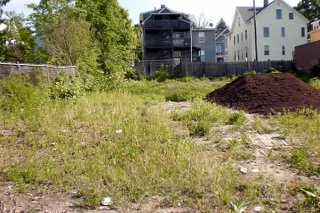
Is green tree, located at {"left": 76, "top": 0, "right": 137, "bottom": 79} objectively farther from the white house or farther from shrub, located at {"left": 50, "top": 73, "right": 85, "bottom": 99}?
the white house

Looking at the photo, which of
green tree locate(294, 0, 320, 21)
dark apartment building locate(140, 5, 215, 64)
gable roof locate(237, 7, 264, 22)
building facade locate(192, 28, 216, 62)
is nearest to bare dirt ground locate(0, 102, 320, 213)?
dark apartment building locate(140, 5, 215, 64)

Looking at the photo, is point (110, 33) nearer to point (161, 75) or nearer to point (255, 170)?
point (161, 75)

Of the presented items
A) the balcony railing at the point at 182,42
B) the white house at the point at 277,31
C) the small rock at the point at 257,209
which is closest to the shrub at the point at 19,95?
the small rock at the point at 257,209

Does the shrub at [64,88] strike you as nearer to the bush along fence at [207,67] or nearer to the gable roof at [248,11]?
the bush along fence at [207,67]

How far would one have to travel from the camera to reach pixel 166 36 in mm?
47906

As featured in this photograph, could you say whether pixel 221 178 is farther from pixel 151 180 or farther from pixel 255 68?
pixel 255 68

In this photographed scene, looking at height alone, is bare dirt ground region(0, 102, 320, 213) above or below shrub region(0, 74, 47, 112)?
below

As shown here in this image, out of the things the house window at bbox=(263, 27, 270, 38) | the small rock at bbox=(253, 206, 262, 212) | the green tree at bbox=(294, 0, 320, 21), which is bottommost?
the small rock at bbox=(253, 206, 262, 212)

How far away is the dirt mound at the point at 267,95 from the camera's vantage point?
11.7m

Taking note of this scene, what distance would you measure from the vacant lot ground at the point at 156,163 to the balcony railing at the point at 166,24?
38.3 m

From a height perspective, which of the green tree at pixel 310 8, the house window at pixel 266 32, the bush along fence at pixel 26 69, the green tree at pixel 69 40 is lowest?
the bush along fence at pixel 26 69

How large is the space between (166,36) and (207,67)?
15.6 meters

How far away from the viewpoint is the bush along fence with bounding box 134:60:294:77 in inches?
1313

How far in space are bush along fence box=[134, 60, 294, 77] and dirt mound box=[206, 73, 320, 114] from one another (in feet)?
58.8
